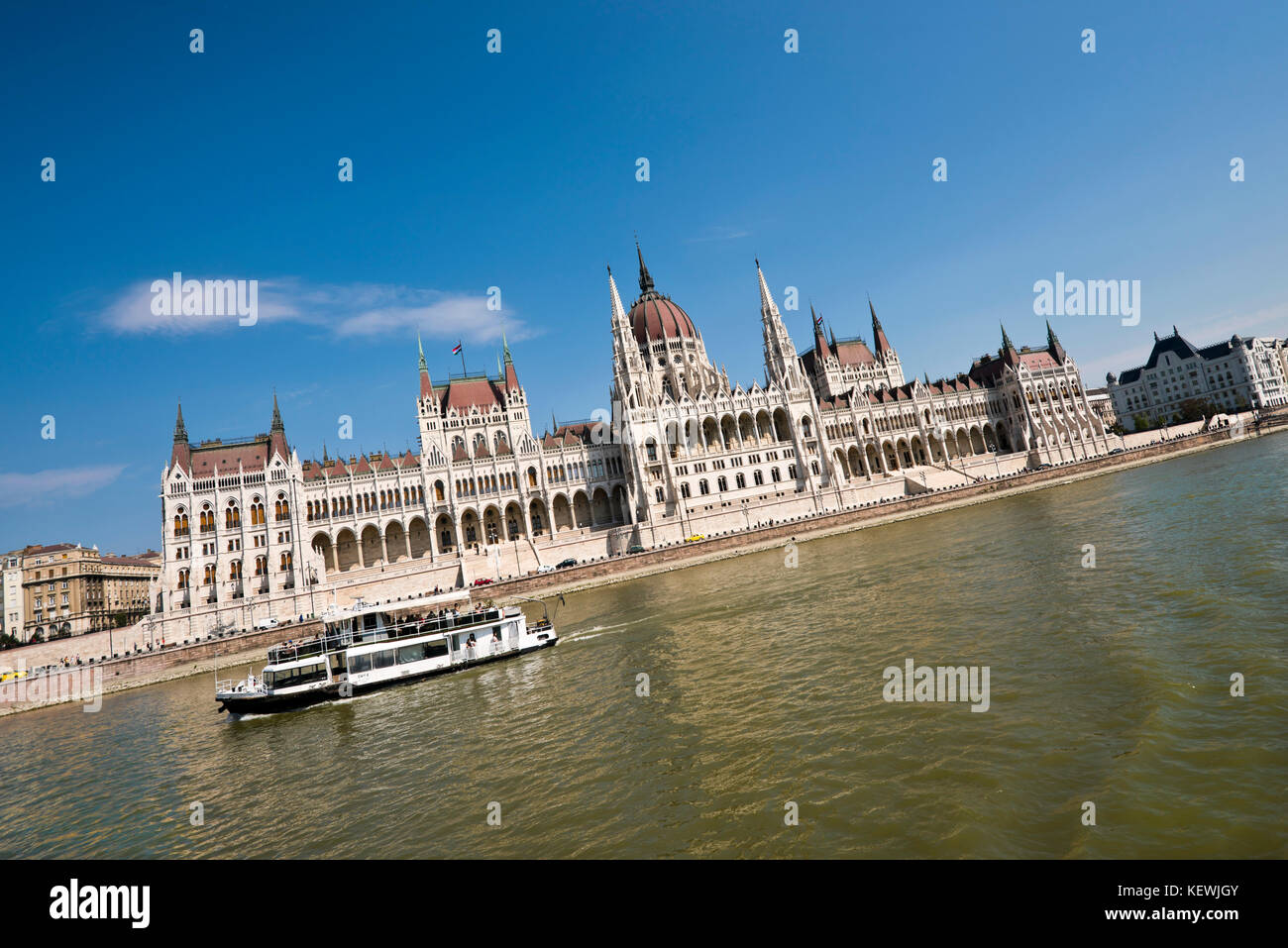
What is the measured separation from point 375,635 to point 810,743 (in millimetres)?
20602

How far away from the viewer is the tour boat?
79.4ft

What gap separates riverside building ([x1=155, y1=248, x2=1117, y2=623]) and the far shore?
23.3ft

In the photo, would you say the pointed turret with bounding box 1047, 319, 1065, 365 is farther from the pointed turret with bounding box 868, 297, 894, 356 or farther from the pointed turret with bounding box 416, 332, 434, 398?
the pointed turret with bounding box 416, 332, 434, 398

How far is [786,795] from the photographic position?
967 centimetres

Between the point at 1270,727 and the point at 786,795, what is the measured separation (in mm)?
6981

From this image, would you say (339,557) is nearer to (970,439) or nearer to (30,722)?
(30,722)

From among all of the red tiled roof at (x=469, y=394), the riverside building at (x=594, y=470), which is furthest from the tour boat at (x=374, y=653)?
the red tiled roof at (x=469, y=394)

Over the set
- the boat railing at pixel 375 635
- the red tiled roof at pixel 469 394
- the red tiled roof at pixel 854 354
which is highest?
the red tiled roof at pixel 854 354

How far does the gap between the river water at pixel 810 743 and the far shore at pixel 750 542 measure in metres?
16.5

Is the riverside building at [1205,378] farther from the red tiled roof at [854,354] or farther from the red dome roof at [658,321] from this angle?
the red dome roof at [658,321]

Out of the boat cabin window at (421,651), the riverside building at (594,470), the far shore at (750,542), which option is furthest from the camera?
the riverside building at (594,470)

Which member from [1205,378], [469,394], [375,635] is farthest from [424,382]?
[1205,378]

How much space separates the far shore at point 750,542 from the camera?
42812 mm

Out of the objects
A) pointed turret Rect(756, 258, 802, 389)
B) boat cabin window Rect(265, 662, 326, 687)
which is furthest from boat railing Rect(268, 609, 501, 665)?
pointed turret Rect(756, 258, 802, 389)
